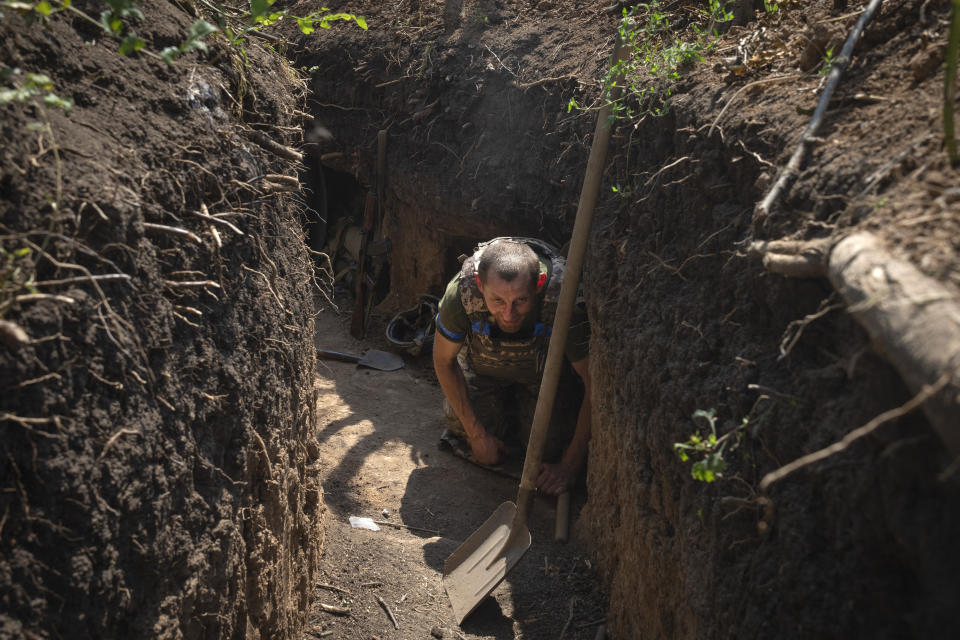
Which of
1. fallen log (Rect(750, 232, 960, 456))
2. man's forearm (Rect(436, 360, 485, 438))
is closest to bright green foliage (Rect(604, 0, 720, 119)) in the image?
fallen log (Rect(750, 232, 960, 456))

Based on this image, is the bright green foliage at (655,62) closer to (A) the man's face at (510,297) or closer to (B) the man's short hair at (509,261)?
(B) the man's short hair at (509,261)

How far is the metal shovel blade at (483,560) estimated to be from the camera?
10.9 feet

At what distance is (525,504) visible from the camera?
3.72 meters

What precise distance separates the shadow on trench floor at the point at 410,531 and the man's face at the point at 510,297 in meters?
1.17

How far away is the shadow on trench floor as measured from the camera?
321cm

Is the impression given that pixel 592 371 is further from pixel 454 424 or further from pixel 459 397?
pixel 454 424

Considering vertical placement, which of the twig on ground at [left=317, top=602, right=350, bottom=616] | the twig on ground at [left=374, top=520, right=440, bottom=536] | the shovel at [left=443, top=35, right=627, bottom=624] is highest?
the shovel at [left=443, top=35, right=627, bottom=624]

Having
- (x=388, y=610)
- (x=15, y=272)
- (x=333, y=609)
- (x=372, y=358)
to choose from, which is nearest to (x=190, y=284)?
(x=15, y=272)

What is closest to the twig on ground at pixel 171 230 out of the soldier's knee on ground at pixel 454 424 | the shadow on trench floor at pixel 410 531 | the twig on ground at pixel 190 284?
the twig on ground at pixel 190 284

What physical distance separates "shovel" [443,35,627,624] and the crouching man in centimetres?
30

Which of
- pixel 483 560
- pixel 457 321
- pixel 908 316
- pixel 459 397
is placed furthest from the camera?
pixel 459 397

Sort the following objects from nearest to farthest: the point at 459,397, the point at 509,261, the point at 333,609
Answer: the point at 333,609
the point at 509,261
the point at 459,397

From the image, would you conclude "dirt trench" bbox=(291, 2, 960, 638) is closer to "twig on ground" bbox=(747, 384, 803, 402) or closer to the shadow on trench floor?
"twig on ground" bbox=(747, 384, 803, 402)

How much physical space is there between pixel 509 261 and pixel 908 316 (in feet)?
8.47
